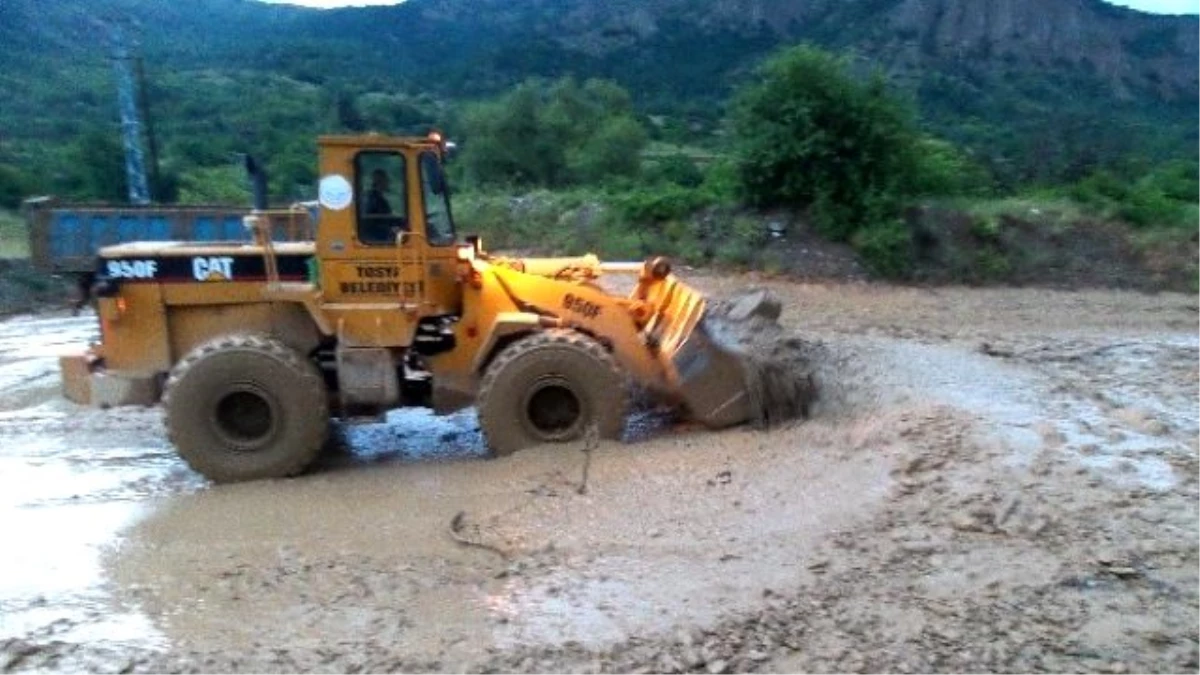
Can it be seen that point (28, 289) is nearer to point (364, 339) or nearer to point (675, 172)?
point (675, 172)

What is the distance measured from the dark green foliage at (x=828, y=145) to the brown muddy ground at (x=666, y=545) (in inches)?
299

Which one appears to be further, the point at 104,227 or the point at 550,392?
the point at 104,227

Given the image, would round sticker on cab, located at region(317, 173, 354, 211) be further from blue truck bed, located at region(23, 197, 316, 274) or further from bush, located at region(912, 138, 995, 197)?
bush, located at region(912, 138, 995, 197)

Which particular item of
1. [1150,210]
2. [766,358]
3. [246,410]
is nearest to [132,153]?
[1150,210]

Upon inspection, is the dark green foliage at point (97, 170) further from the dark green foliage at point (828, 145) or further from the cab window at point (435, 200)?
the cab window at point (435, 200)

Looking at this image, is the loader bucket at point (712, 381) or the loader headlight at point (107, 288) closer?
the loader headlight at point (107, 288)

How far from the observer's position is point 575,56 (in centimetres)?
6844

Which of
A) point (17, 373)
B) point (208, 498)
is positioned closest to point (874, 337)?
point (208, 498)

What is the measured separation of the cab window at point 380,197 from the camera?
8.52 metres

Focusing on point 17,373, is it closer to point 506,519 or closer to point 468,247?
point 468,247

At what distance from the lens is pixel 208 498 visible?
843cm

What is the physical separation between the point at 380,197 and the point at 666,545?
342 cm

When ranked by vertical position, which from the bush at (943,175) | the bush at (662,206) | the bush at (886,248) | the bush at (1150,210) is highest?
the bush at (943,175)

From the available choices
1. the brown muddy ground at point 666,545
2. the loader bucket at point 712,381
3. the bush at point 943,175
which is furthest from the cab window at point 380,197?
the bush at point 943,175
